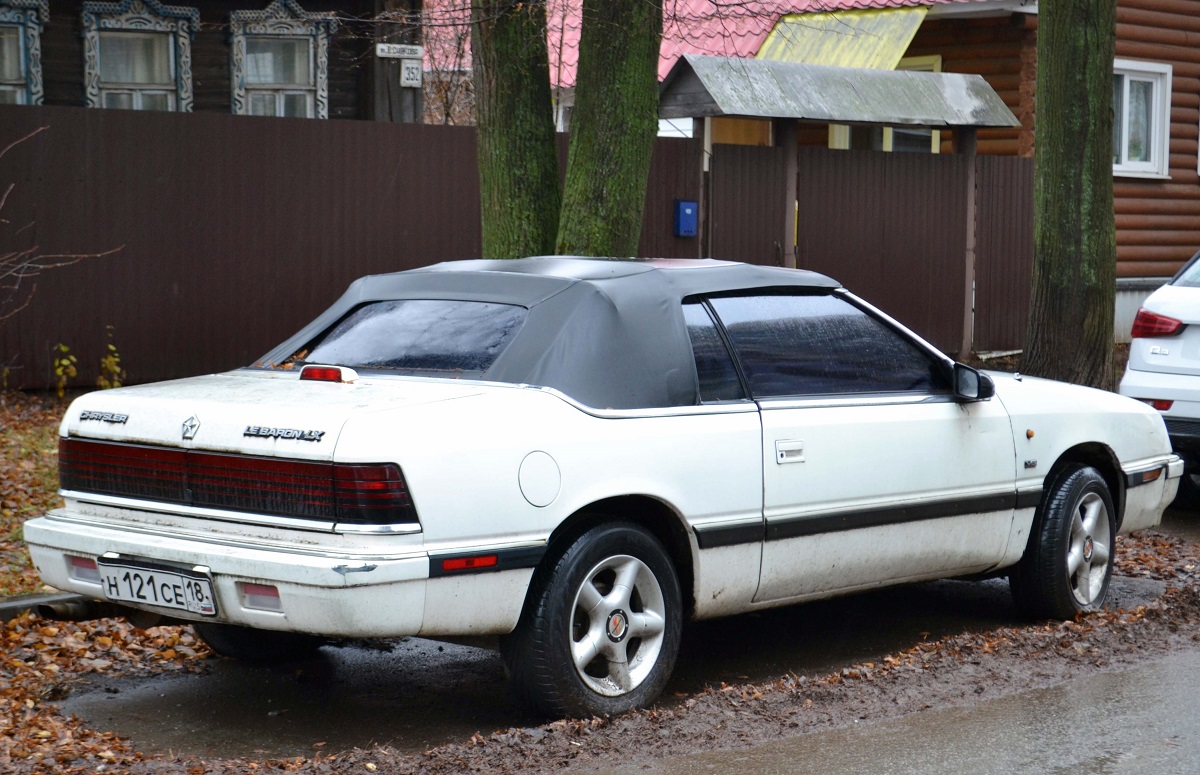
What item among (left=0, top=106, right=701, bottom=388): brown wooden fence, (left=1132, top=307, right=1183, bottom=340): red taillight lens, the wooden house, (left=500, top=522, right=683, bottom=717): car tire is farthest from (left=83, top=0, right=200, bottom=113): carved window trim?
(left=500, top=522, right=683, bottom=717): car tire

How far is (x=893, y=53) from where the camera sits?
1841 cm

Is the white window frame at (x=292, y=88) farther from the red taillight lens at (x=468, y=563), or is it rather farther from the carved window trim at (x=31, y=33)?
the red taillight lens at (x=468, y=563)

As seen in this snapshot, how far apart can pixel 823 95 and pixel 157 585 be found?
10807 mm

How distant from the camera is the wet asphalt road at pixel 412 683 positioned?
16.5ft

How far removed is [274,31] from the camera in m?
17.2

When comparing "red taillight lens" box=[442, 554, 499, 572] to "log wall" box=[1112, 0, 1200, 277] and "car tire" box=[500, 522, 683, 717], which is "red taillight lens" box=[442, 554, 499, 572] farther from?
"log wall" box=[1112, 0, 1200, 277]

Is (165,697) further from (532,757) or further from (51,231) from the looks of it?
(51,231)

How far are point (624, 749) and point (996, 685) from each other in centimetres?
162

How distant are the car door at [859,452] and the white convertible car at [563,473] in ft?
0.04

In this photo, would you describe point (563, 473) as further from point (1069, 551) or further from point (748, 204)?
point (748, 204)

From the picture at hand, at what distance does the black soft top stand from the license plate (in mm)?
1172

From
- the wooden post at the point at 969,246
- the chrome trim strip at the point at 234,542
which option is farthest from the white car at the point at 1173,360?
the wooden post at the point at 969,246

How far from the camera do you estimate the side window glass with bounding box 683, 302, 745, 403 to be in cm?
544

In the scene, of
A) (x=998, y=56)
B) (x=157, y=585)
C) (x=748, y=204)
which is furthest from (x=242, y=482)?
(x=998, y=56)
